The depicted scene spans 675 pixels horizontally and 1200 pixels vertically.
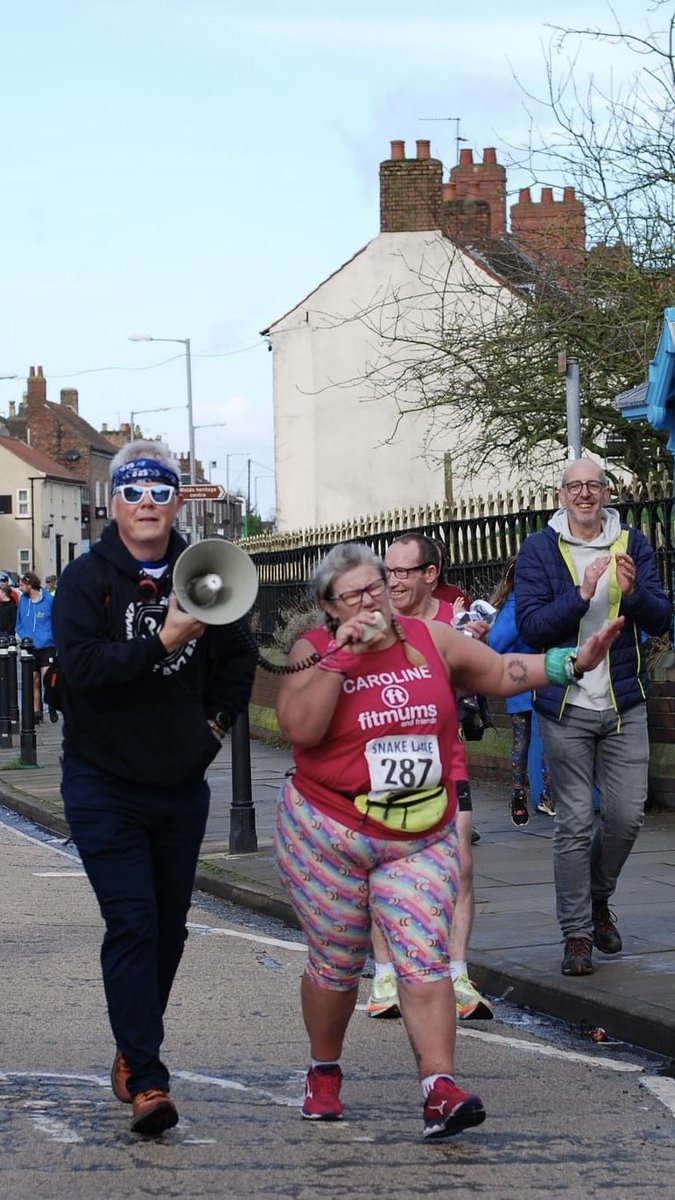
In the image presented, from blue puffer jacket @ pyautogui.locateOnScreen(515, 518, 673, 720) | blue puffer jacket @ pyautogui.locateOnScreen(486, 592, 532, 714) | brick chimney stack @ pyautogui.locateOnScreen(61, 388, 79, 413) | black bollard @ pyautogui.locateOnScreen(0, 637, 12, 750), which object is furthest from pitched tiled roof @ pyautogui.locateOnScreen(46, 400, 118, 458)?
blue puffer jacket @ pyautogui.locateOnScreen(515, 518, 673, 720)

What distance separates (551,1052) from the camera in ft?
21.2

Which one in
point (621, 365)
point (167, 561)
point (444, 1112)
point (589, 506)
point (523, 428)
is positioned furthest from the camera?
point (523, 428)

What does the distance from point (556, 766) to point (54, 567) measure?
339 feet

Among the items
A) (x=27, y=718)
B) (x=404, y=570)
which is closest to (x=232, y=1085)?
(x=404, y=570)

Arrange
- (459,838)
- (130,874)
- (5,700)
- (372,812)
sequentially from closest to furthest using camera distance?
1. (372,812)
2. (130,874)
3. (459,838)
4. (5,700)

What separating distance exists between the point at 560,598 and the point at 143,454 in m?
2.33

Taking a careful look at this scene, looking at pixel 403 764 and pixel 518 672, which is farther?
pixel 518 672

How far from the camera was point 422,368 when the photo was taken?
22.7m

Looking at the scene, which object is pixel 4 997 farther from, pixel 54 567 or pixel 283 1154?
pixel 54 567

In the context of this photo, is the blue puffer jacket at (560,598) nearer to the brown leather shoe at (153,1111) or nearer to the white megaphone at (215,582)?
the white megaphone at (215,582)

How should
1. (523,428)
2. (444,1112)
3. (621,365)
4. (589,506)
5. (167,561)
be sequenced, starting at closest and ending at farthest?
(444,1112) < (167,561) < (589,506) < (621,365) < (523,428)

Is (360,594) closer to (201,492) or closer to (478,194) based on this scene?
(201,492)

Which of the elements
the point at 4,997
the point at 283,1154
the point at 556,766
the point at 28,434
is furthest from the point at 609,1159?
the point at 28,434

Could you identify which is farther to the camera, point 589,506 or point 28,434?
point 28,434
